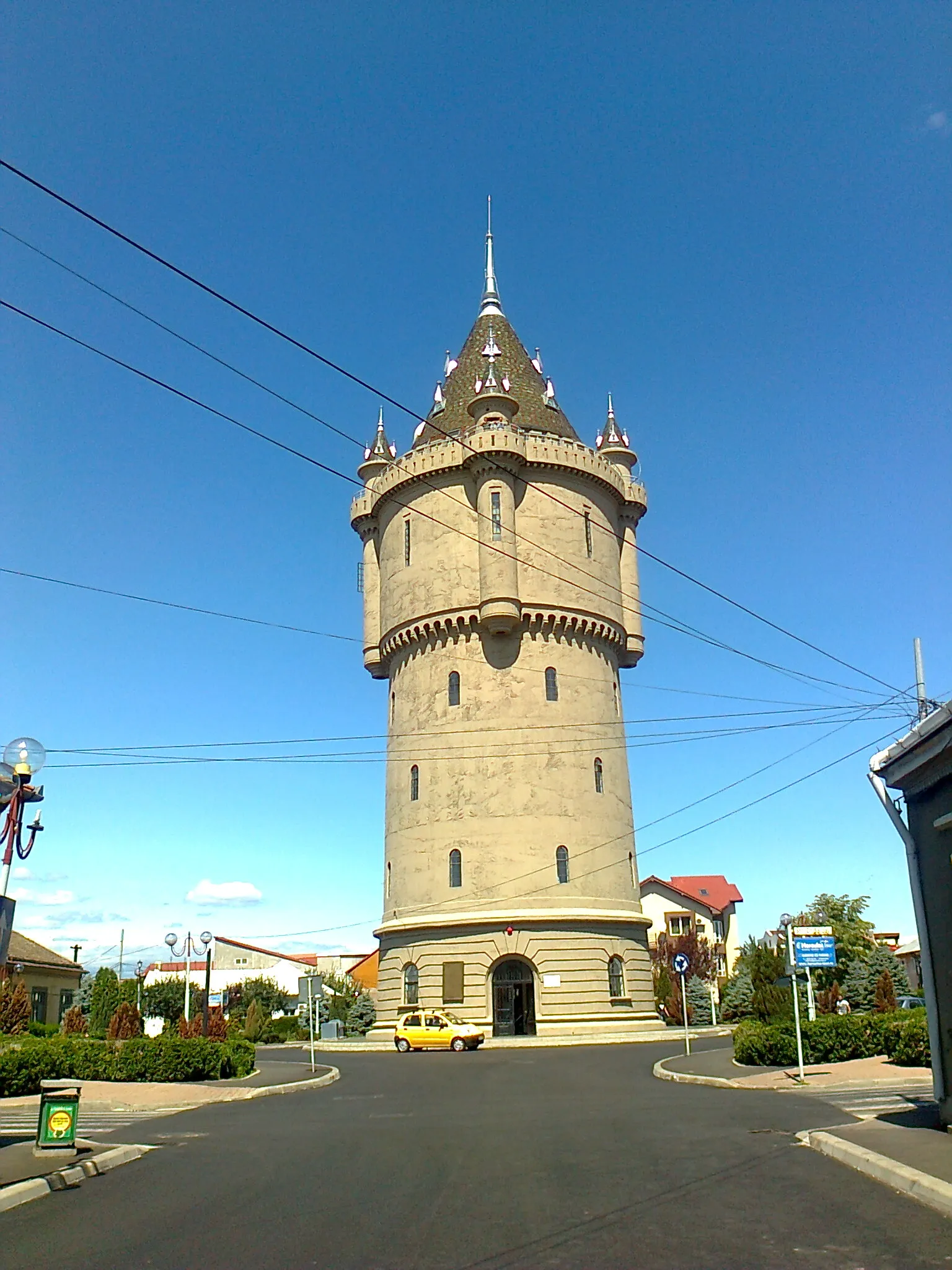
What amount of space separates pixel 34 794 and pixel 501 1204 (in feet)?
26.4

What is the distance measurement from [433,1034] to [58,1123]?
1097 inches

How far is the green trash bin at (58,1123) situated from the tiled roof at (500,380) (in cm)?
3835

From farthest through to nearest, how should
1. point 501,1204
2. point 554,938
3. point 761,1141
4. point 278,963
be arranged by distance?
point 278,963 → point 554,938 → point 761,1141 → point 501,1204

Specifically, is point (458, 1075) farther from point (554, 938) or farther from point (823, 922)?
point (823, 922)

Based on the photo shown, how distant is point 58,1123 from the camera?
42.6 feet

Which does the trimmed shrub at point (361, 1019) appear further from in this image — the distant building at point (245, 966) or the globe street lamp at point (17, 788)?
the distant building at point (245, 966)

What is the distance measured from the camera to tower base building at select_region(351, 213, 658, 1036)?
43.1m

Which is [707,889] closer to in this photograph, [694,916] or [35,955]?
[694,916]

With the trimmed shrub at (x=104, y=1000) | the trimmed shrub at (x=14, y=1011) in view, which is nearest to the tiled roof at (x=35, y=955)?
the trimmed shrub at (x=104, y=1000)

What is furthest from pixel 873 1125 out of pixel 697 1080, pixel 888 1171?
pixel 697 1080

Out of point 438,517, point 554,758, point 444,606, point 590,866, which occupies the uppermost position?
point 438,517

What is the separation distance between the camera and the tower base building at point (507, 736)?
43.1 meters

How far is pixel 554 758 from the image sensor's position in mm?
45469

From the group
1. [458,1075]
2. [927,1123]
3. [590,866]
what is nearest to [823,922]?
[590,866]
